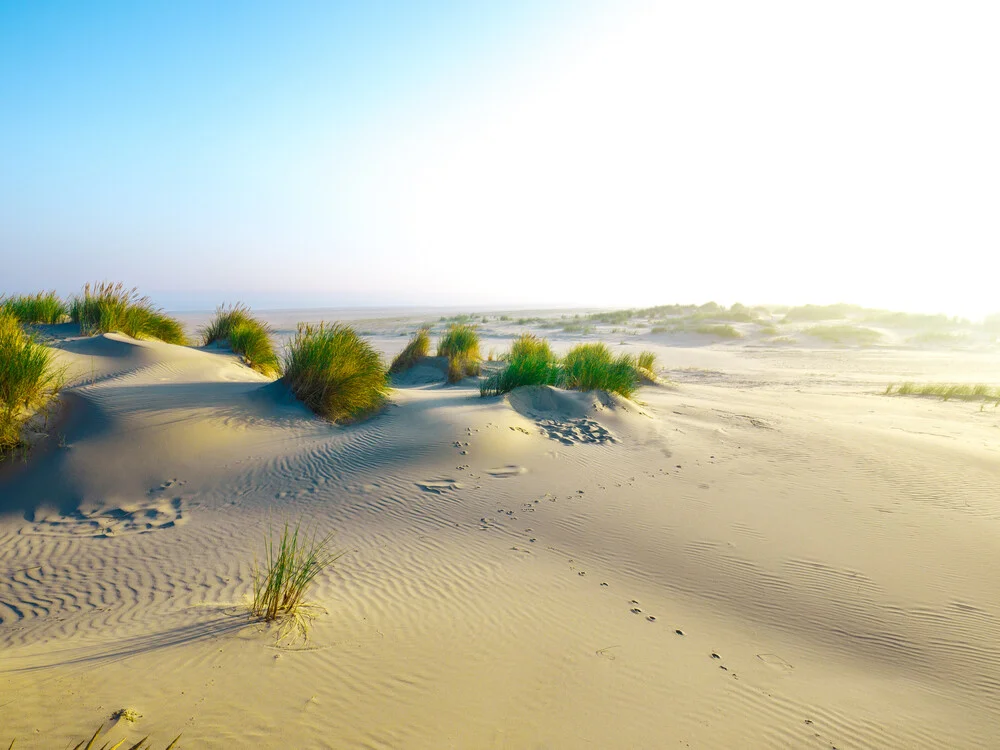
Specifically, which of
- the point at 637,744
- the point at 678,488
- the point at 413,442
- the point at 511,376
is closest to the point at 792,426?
the point at 678,488

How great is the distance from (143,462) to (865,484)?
24.6 feet

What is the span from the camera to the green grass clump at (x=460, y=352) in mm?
11632

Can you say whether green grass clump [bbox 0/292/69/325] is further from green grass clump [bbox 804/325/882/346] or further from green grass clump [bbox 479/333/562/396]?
green grass clump [bbox 804/325/882/346]

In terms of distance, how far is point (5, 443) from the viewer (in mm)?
4840

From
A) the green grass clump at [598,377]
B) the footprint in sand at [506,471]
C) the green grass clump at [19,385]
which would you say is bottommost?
the footprint in sand at [506,471]

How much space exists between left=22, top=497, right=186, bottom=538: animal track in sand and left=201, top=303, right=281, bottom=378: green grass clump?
5.60m

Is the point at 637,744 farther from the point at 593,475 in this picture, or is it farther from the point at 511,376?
the point at 511,376

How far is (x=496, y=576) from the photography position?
360 centimetres

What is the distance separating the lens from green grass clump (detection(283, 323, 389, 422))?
7.09 metres

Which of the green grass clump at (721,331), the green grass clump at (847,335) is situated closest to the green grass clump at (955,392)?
the green grass clump at (847,335)

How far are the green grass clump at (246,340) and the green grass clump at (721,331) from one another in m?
21.4

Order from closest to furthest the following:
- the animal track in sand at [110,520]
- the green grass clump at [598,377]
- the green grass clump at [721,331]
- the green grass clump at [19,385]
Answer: the animal track in sand at [110,520] < the green grass clump at [19,385] < the green grass clump at [598,377] < the green grass clump at [721,331]

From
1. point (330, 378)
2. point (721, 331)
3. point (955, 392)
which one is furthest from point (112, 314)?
point (721, 331)

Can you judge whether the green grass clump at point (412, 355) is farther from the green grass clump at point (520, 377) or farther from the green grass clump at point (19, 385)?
the green grass clump at point (19, 385)
